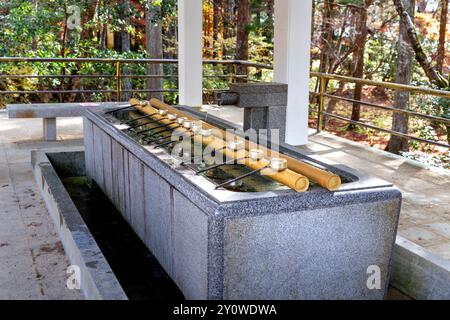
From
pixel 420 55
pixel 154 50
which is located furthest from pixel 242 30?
pixel 420 55

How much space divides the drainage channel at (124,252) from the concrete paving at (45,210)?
29cm

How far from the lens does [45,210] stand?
399 cm

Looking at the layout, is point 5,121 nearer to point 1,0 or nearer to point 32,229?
point 32,229

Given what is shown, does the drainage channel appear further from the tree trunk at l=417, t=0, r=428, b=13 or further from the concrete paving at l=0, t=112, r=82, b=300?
the tree trunk at l=417, t=0, r=428, b=13

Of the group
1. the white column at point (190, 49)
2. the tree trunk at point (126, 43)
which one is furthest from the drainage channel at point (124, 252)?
the tree trunk at point (126, 43)

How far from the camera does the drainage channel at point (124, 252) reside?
282cm

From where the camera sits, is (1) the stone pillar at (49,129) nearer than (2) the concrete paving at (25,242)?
No

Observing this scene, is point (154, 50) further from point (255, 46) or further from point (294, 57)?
point (294, 57)

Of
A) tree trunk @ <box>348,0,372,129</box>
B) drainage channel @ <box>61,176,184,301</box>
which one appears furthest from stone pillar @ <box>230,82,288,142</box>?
tree trunk @ <box>348,0,372,129</box>

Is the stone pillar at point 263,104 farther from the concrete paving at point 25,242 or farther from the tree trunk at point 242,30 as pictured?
the tree trunk at point 242,30

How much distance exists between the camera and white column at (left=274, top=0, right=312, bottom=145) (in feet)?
18.8

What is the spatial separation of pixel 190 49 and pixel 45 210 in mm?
3453

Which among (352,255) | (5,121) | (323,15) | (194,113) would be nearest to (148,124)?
(194,113)

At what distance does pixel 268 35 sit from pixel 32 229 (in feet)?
41.6
